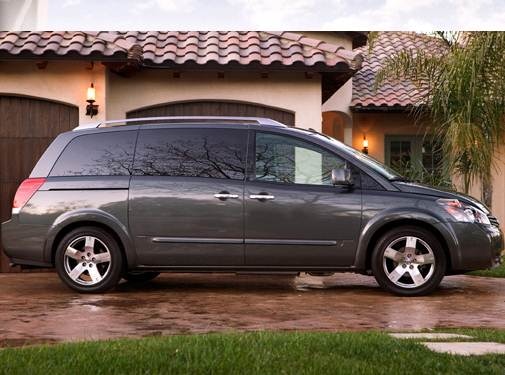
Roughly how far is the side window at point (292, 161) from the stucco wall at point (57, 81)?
14.7ft

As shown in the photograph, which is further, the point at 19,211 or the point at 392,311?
the point at 19,211

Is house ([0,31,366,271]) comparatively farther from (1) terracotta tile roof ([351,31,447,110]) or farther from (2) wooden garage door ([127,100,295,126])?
(1) terracotta tile roof ([351,31,447,110])

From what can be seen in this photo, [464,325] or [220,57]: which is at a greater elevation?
[220,57]

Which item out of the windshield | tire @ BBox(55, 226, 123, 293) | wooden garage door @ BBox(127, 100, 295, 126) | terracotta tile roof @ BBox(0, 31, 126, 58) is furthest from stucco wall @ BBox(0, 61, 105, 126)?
the windshield

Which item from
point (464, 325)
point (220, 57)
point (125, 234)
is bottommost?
point (464, 325)

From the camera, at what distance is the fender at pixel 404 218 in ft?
31.8

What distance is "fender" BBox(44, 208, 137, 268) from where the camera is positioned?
32.9ft

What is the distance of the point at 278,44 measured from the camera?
15.1 metres

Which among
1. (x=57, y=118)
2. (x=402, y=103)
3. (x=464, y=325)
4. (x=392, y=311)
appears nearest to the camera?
(x=464, y=325)

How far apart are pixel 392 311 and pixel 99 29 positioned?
322 inches

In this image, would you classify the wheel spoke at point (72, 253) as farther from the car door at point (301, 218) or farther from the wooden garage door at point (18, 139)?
the wooden garage door at point (18, 139)

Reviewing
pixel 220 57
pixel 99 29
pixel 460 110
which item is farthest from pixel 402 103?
pixel 99 29

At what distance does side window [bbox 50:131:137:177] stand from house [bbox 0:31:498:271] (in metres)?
3.19

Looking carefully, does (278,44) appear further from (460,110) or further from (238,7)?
(238,7)
